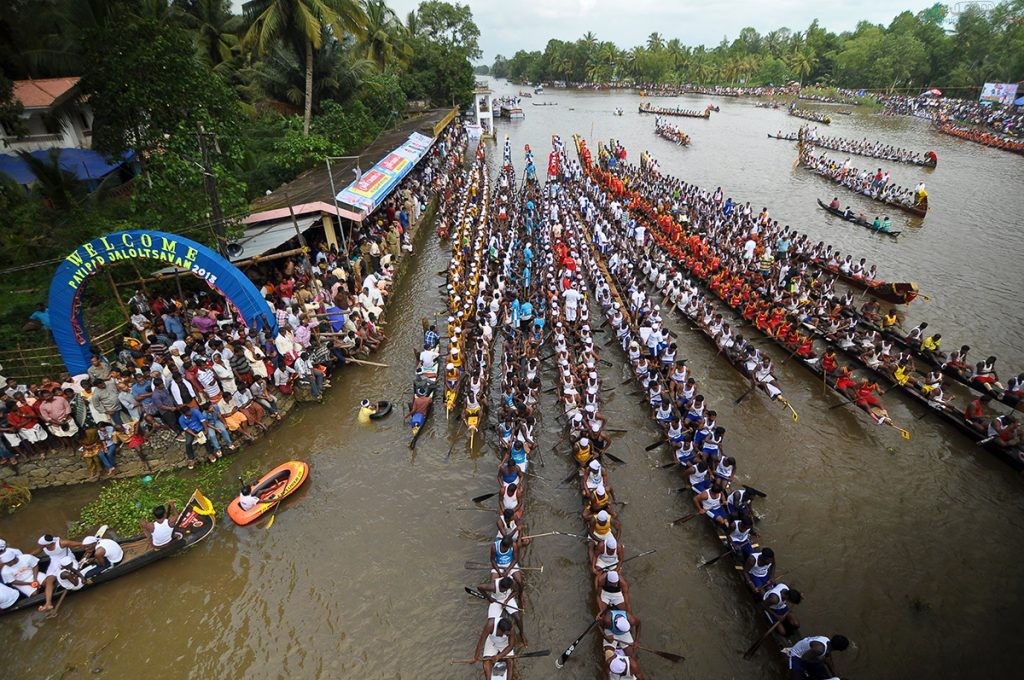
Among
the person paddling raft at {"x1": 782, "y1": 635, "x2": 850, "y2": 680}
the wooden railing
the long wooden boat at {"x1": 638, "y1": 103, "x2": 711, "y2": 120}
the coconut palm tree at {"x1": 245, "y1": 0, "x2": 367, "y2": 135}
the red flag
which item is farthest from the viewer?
the long wooden boat at {"x1": 638, "y1": 103, "x2": 711, "y2": 120}

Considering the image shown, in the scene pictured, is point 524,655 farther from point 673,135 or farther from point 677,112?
point 677,112

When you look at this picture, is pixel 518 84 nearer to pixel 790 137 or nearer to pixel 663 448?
pixel 790 137

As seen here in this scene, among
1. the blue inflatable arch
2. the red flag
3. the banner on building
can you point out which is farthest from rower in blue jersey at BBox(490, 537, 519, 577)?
the red flag

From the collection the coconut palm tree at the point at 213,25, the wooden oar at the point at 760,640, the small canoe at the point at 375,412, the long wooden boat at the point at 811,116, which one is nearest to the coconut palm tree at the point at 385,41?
the coconut palm tree at the point at 213,25

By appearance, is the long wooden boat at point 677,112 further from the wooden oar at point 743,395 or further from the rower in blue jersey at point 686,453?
the rower in blue jersey at point 686,453

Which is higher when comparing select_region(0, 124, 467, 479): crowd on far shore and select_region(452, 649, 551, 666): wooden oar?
select_region(0, 124, 467, 479): crowd on far shore

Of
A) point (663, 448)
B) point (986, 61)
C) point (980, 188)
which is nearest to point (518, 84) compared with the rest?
point (986, 61)

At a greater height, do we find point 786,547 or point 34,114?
point 34,114

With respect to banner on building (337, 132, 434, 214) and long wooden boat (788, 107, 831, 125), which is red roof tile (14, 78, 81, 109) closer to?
banner on building (337, 132, 434, 214)
